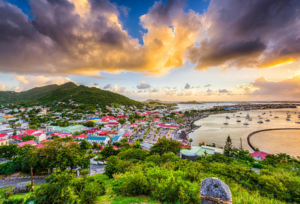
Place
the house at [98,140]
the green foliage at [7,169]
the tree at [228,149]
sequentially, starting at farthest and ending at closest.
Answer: the house at [98,140], the tree at [228,149], the green foliage at [7,169]

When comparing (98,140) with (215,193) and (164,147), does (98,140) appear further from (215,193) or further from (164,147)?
(215,193)

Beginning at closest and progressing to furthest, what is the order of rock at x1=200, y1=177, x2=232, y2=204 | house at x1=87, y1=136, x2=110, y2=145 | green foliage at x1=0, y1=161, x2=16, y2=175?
rock at x1=200, y1=177, x2=232, y2=204 < green foliage at x1=0, y1=161, x2=16, y2=175 < house at x1=87, y1=136, x2=110, y2=145

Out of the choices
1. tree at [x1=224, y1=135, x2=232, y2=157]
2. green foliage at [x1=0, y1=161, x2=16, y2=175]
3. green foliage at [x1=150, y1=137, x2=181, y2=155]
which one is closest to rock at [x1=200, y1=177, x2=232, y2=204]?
green foliage at [x1=150, y1=137, x2=181, y2=155]

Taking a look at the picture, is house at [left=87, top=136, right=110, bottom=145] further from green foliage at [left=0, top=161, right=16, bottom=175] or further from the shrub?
the shrub

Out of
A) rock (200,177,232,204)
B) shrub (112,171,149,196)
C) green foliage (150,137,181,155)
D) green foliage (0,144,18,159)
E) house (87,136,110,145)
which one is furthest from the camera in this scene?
house (87,136,110,145)

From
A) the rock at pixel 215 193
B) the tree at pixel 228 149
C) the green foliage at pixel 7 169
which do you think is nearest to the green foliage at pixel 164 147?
the tree at pixel 228 149

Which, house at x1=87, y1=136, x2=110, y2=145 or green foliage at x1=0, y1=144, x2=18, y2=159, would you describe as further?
house at x1=87, y1=136, x2=110, y2=145

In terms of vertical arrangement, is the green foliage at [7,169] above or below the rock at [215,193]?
below

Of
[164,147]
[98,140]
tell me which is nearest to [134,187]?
[164,147]

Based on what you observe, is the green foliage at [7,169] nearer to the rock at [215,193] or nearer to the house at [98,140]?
the house at [98,140]
